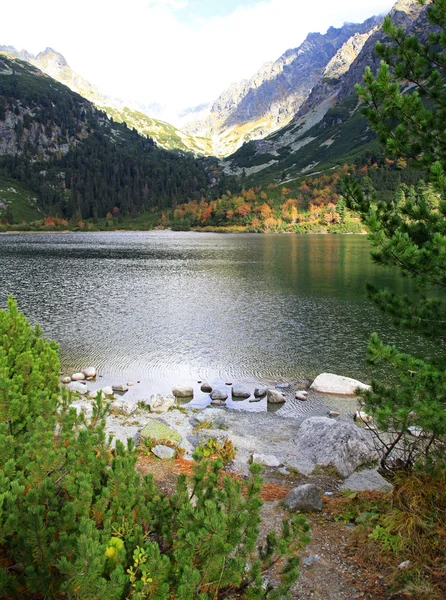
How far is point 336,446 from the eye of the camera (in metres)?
12.6

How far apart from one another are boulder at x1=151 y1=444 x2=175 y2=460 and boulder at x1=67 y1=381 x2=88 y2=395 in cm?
822

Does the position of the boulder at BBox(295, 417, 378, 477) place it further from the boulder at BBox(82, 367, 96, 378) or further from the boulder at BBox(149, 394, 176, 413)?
the boulder at BBox(82, 367, 96, 378)

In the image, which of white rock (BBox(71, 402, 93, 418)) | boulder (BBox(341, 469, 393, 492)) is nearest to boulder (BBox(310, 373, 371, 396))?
boulder (BBox(341, 469, 393, 492))

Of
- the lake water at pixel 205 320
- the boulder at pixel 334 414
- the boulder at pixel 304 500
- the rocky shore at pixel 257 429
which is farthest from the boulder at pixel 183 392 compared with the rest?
the boulder at pixel 304 500

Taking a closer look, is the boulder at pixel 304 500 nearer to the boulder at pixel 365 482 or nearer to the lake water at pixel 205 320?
the boulder at pixel 365 482

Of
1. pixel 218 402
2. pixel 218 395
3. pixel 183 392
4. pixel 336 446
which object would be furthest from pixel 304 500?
pixel 183 392

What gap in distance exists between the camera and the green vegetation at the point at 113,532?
366cm

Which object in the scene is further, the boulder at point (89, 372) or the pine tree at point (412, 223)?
the boulder at point (89, 372)

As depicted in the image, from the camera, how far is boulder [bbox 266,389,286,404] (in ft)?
63.9

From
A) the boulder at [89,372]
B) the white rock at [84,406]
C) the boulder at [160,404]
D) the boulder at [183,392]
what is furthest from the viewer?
the boulder at [89,372]

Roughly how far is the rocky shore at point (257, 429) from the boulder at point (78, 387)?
1.9 inches

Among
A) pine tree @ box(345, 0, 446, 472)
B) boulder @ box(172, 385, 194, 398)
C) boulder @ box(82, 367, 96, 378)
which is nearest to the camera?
pine tree @ box(345, 0, 446, 472)

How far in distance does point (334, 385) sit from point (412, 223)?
13.2 meters

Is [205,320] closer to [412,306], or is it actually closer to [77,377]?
[77,377]
